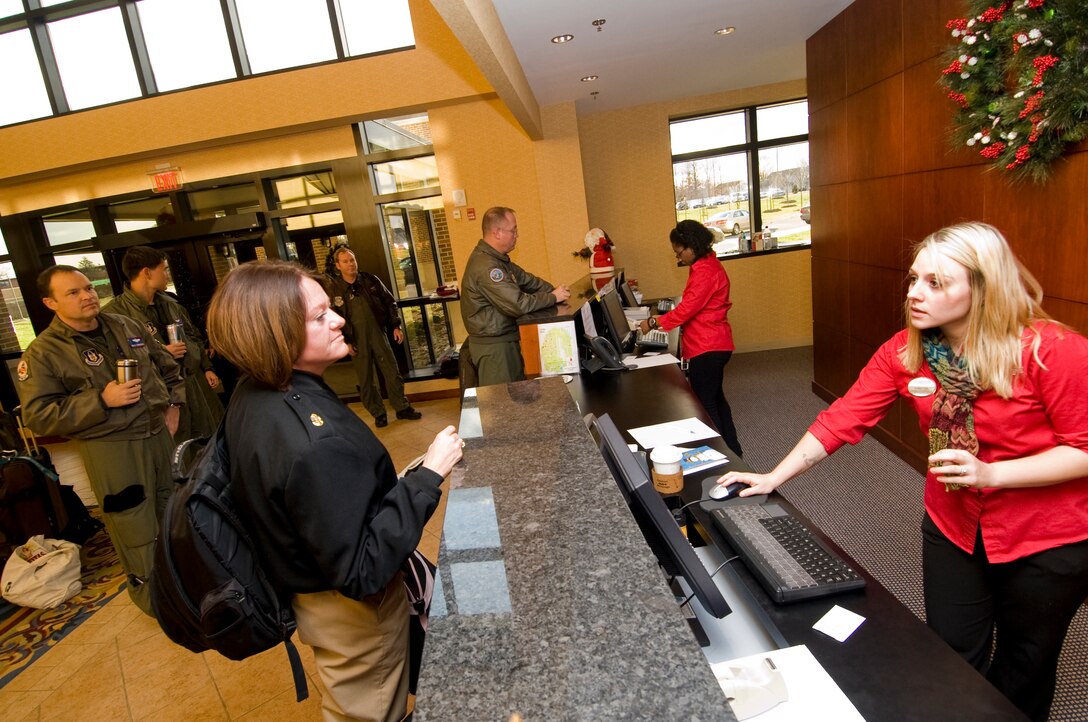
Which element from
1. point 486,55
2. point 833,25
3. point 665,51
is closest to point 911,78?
point 833,25

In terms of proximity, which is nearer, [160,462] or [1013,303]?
[1013,303]

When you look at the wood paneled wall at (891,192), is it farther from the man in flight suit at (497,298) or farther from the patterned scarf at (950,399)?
the man in flight suit at (497,298)

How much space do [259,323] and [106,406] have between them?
2.06m

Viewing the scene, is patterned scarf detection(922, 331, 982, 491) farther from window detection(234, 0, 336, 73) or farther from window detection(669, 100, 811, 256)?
window detection(234, 0, 336, 73)

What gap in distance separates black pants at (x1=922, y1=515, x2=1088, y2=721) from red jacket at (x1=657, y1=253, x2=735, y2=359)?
6.70 feet

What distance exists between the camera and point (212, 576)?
109 cm

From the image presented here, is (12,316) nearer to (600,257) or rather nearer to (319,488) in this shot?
(600,257)

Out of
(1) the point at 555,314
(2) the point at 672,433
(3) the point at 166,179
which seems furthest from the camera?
(3) the point at 166,179

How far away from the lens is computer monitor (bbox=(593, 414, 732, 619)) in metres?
1.00

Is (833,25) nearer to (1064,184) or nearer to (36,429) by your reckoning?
(1064,184)

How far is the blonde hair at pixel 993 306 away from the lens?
1.27 m

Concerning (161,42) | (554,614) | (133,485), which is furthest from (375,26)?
(554,614)

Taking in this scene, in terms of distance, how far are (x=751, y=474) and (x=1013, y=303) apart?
72 centimetres

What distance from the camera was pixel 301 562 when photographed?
1.13m
